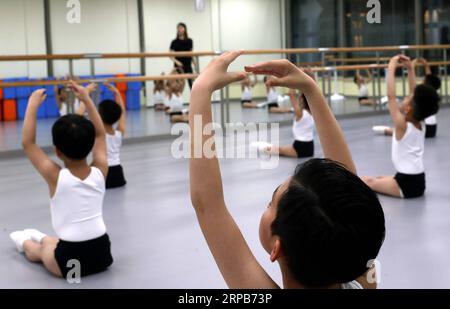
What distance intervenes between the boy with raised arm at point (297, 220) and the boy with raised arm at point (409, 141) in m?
2.61

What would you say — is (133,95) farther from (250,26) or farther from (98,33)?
(250,26)

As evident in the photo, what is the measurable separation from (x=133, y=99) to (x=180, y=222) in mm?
7943

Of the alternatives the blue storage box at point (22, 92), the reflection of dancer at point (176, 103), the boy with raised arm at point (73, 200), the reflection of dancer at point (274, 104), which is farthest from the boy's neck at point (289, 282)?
the blue storage box at point (22, 92)

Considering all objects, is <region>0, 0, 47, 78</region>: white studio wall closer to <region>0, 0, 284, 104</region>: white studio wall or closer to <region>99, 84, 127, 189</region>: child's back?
Result: <region>0, 0, 284, 104</region>: white studio wall

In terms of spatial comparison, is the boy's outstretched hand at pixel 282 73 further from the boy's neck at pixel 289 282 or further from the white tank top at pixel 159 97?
the white tank top at pixel 159 97

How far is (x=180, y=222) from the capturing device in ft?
Answer: 9.80

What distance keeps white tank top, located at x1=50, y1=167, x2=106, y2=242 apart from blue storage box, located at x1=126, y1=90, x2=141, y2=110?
845 centimetres

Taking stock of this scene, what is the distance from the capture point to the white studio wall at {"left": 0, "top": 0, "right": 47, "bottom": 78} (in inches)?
375

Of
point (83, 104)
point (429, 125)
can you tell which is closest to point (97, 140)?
point (83, 104)

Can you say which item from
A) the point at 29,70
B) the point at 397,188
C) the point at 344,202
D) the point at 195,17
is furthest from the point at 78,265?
the point at 195,17

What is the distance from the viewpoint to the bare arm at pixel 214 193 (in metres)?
0.86

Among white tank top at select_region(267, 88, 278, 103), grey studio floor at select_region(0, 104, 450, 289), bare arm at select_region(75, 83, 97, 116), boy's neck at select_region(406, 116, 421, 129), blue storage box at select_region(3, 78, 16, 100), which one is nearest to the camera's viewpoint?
grey studio floor at select_region(0, 104, 450, 289)

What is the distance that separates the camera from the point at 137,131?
6980 mm

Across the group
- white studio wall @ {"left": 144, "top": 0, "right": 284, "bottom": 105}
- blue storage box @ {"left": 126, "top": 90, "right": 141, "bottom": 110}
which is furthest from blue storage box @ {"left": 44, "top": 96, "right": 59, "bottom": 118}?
white studio wall @ {"left": 144, "top": 0, "right": 284, "bottom": 105}
